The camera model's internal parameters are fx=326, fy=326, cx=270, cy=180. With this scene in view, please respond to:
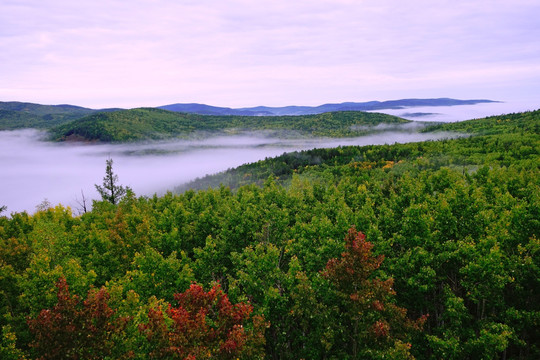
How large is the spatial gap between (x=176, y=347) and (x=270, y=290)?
400 inches

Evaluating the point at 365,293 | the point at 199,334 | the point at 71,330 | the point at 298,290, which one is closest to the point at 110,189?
the point at 71,330

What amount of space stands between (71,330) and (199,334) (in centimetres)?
658

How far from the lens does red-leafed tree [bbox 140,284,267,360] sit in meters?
15.2

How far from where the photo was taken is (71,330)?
16203 mm

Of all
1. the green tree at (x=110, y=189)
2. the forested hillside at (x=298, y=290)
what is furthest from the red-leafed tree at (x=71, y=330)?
the green tree at (x=110, y=189)

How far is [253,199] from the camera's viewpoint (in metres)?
57.0

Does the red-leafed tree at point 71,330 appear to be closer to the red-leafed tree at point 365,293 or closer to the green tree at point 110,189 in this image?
the red-leafed tree at point 365,293

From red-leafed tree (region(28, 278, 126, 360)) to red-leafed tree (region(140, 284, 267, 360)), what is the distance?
270cm

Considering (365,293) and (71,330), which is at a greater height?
(365,293)

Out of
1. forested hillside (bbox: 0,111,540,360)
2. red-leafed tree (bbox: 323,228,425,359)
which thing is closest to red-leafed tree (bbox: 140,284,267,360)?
forested hillside (bbox: 0,111,540,360)

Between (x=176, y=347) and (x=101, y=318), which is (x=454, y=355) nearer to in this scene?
(x=176, y=347)

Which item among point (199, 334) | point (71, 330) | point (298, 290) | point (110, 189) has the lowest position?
point (110, 189)

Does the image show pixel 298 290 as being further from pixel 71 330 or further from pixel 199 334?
pixel 71 330

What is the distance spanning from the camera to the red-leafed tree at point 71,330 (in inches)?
637
